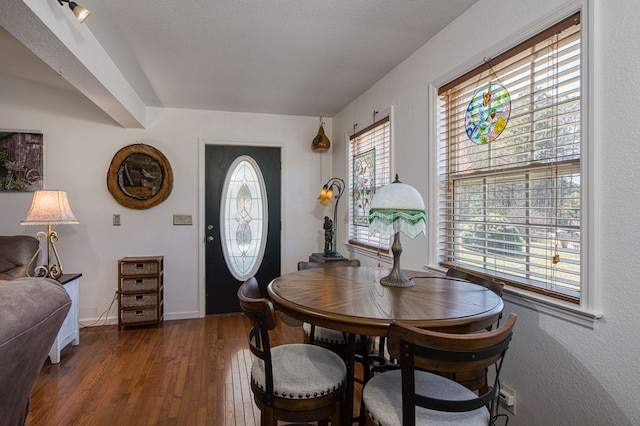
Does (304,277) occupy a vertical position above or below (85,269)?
above

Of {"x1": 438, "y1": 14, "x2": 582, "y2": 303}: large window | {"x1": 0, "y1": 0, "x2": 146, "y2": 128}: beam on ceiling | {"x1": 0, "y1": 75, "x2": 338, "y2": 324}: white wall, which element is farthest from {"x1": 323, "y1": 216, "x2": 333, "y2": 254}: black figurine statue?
{"x1": 0, "y1": 0, "x2": 146, "y2": 128}: beam on ceiling

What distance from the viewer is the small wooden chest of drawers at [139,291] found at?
10.8ft

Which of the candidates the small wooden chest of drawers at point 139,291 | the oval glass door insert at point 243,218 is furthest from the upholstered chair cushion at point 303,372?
the oval glass door insert at point 243,218

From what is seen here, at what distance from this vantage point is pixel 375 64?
2625 millimetres

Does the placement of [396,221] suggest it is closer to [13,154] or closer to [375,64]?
[375,64]

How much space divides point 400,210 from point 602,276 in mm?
799

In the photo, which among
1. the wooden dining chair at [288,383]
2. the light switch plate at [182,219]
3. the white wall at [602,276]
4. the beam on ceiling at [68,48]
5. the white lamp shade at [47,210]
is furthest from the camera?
the light switch plate at [182,219]

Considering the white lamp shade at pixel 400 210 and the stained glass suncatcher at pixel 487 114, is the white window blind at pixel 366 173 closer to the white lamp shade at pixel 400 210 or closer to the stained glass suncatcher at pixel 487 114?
the stained glass suncatcher at pixel 487 114

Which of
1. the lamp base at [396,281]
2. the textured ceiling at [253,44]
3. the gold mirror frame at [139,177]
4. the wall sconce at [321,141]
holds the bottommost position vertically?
the lamp base at [396,281]

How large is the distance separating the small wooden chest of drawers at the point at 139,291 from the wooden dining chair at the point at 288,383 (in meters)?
2.39

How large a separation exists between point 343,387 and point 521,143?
1.42 metres

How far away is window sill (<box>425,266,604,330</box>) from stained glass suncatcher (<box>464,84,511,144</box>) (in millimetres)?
814

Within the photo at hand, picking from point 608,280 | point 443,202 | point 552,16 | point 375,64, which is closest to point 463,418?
point 608,280

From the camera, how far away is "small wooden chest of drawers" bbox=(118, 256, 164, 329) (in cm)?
329
